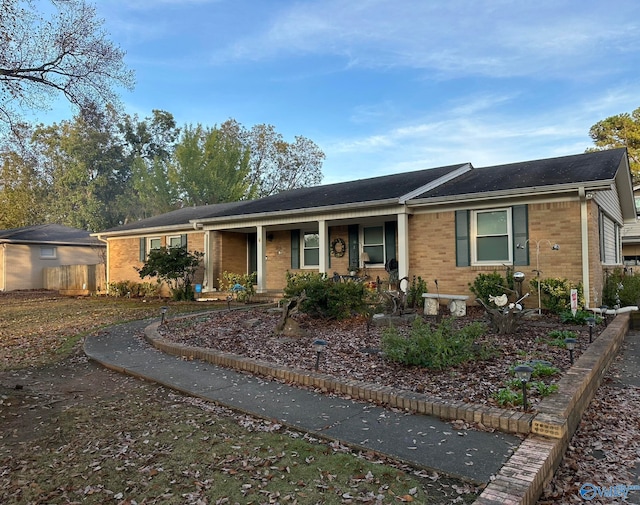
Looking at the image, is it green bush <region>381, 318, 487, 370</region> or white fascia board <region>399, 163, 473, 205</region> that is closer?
green bush <region>381, 318, 487, 370</region>

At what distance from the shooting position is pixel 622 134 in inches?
1116

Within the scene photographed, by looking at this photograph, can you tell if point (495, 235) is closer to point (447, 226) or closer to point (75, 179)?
point (447, 226)

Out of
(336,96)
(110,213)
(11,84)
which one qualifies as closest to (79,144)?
(110,213)

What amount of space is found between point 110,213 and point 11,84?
120 feet

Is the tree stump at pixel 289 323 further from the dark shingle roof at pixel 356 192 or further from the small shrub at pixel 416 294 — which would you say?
the dark shingle roof at pixel 356 192

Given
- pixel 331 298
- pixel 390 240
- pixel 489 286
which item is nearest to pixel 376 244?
pixel 390 240

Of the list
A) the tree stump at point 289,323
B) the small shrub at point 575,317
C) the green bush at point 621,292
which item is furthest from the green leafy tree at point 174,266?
the green bush at point 621,292

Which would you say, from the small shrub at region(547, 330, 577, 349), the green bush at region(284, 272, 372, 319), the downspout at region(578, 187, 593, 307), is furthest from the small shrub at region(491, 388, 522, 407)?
the downspout at region(578, 187, 593, 307)

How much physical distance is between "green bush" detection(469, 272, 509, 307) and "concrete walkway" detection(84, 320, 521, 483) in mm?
6687

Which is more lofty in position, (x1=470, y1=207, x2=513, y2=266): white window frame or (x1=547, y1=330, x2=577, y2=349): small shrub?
(x1=470, y1=207, x2=513, y2=266): white window frame

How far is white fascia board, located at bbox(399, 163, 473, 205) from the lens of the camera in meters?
11.6

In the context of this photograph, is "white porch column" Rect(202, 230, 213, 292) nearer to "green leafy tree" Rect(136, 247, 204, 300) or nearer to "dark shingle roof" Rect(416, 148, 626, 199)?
"green leafy tree" Rect(136, 247, 204, 300)

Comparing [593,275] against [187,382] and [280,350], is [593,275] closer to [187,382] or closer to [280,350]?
[280,350]

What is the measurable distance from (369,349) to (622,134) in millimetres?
30291
